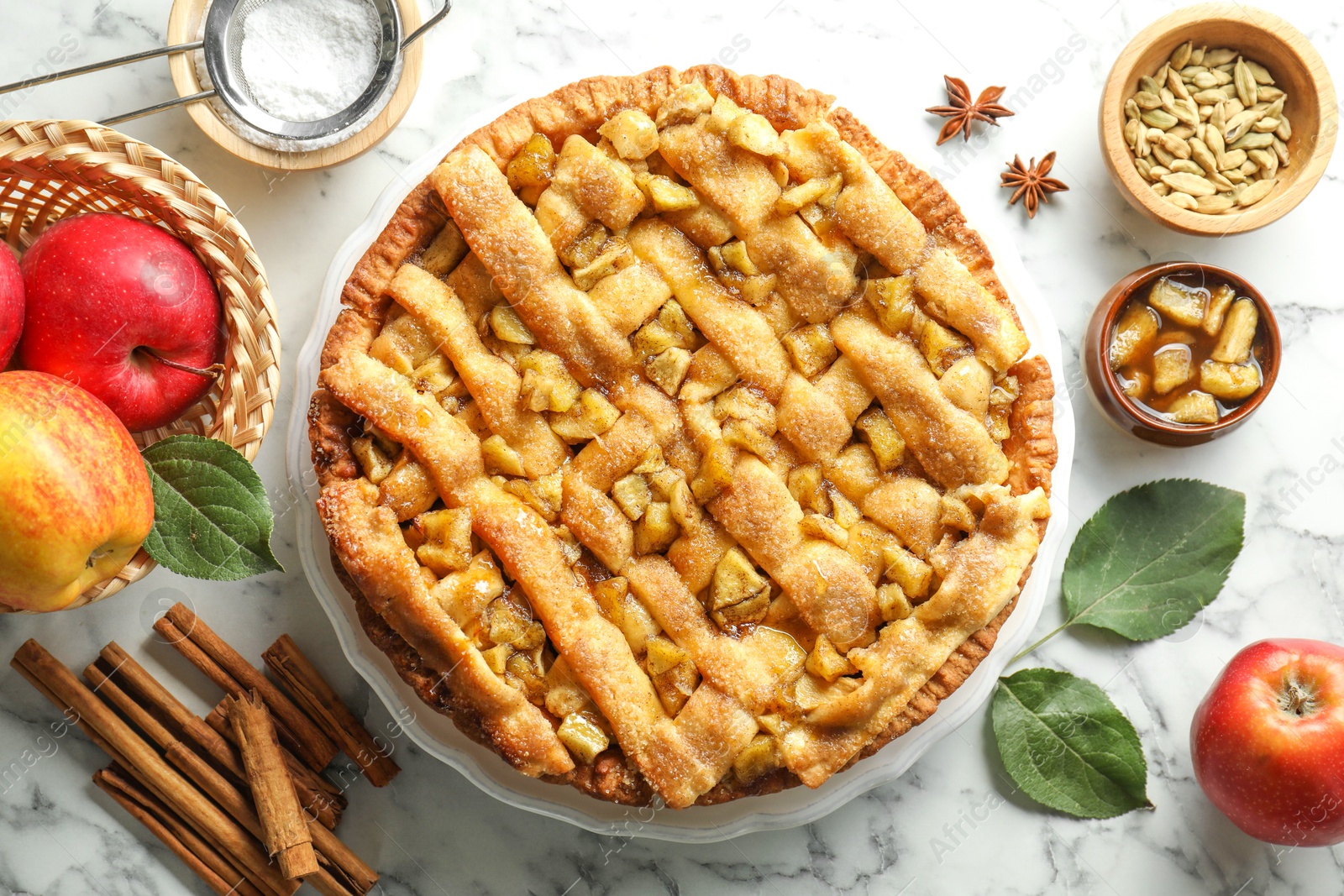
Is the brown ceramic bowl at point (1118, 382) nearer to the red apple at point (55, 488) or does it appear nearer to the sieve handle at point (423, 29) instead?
the sieve handle at point (423, 29)

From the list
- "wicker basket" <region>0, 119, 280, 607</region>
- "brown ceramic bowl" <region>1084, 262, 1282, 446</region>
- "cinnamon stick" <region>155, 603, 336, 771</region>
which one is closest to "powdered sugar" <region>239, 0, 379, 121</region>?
"wicker basket" <region>0, 119, 280, 607</region>

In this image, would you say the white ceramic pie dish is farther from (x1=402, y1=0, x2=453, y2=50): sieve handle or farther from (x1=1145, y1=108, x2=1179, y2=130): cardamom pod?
(x1=1145, y1=108, x2=1179, y2=130): cardamom pod

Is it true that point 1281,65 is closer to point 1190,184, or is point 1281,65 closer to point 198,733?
point 1190,184

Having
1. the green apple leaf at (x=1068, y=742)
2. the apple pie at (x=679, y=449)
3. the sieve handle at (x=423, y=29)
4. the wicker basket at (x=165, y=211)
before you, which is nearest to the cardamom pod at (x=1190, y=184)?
the apple pie at (x=679, y=449)

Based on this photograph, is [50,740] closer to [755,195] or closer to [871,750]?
[871,750]


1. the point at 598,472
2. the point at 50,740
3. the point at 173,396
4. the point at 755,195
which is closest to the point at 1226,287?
the point at 755,195

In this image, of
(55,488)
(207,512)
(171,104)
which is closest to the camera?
(55,488)

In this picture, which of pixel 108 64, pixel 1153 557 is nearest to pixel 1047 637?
pixel 1153 557
